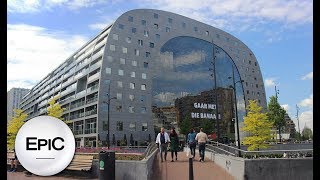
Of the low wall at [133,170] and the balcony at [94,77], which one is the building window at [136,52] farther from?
the low wall at [133,170]

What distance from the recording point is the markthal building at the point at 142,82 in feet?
215

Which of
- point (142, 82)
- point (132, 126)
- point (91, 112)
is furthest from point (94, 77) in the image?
point (132, 126)

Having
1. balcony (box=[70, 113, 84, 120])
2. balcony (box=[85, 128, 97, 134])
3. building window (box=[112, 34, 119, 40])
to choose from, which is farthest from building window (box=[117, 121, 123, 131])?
building window (box=[112, 34, 119, 40])

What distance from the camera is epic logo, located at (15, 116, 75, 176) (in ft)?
26.7

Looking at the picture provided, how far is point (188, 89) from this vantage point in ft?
241

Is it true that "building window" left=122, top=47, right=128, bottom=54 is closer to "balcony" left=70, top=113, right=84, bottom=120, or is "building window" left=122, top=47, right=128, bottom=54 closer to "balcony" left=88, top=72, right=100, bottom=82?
"balcony" left=88, top=72, right=100, bottom=82

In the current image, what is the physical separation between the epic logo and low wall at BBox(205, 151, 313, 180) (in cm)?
506

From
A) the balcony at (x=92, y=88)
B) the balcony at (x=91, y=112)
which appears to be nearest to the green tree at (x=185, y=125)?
the balcony at (x=91, y=112)

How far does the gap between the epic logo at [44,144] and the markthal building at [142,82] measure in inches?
2085
